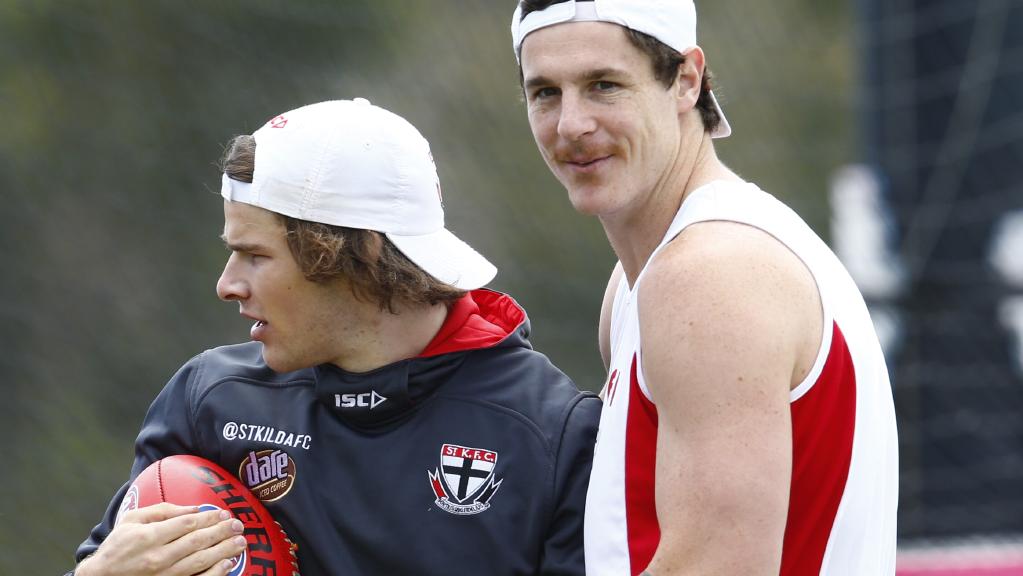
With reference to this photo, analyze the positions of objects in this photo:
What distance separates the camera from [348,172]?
251 centimetres

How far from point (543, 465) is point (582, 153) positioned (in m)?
0.55

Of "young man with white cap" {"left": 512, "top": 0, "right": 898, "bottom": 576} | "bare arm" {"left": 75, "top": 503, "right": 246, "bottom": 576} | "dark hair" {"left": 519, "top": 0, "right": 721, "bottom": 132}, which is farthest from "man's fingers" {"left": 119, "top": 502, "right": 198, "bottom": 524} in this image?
"dark hair" {"left": 519, "top": 0, "right": 721, "bottom": 132}

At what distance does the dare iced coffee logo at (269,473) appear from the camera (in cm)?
253

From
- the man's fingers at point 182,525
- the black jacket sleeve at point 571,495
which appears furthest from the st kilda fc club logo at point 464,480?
the man's fingers at point 182,525

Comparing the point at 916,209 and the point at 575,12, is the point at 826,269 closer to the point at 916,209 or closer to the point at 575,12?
the point at 575,12

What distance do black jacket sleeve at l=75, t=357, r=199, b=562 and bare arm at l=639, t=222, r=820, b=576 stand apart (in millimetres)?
970

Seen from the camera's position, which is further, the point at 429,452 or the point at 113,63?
the point at 113,63

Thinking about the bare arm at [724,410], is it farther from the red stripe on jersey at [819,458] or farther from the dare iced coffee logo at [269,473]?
the dare iced coffee logo at [269,473]

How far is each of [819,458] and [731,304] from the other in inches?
12.8

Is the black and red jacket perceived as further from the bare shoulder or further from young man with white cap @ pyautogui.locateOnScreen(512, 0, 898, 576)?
the bare shoulder

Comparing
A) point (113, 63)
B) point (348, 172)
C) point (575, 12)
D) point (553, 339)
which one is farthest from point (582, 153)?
point (113, 63)

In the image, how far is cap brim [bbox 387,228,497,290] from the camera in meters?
2.57

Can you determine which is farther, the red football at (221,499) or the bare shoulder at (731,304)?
the red football at (221,499)

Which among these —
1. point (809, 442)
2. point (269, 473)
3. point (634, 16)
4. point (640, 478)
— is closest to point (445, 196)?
point (269, 473)
